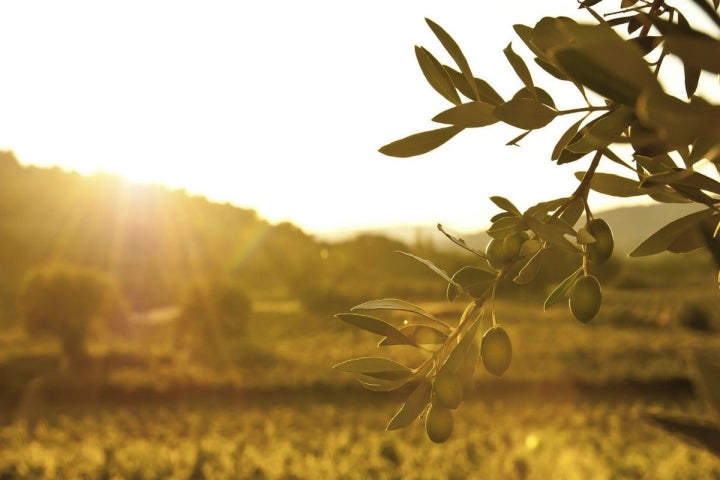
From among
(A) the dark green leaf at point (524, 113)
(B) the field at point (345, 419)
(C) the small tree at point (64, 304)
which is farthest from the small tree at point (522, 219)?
(C) the small tree at point (64, 304)

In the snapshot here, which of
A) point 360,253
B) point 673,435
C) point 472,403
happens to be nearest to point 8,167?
point 360,253

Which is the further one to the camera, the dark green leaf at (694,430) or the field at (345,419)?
the field at (345,419)

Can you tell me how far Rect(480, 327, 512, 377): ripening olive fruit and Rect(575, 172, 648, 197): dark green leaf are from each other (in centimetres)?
23

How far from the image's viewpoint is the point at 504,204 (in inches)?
25.5

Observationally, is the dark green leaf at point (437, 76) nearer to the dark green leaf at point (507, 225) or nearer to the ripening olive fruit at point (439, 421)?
the dark green leaf at point (507, 225)

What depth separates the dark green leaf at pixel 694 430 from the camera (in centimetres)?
39

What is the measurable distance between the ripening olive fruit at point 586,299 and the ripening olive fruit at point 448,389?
137 millimetres

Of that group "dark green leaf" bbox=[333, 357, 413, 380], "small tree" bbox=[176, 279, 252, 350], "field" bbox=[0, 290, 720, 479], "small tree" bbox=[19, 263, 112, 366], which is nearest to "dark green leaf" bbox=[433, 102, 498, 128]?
"dark green leaf" bbox=[333, 357, 413, 380]

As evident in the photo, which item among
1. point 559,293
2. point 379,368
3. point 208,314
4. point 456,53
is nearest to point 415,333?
point 379,368

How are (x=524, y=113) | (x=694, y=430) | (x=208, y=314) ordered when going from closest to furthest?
(x=694, y=430), (x=524, y=113), (x=208, y=314)

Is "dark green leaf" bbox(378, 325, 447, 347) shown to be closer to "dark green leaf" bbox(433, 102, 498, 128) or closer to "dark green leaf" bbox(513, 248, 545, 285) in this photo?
"dark green leaf" bbox(513, 248, 545, 285)

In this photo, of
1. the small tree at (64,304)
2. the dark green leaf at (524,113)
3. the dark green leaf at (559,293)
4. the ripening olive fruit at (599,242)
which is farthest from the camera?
the small tree at (64,304)

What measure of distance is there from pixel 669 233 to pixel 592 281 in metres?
0.10

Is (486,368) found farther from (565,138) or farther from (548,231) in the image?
(565,138)
